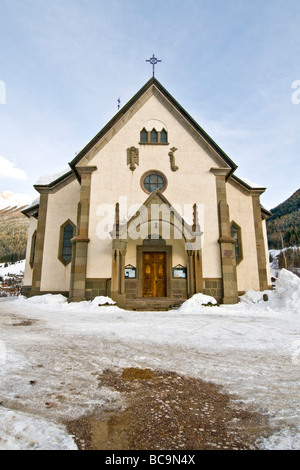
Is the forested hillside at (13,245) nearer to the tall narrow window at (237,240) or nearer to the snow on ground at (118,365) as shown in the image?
the tall narrow window at (237,240)

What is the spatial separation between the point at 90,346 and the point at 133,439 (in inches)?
125

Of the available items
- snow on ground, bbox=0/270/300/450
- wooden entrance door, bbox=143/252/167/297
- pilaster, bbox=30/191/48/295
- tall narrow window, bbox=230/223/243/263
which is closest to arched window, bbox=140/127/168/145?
wooden entrance door, bbox=143/252/167/297

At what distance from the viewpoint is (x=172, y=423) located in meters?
2.33

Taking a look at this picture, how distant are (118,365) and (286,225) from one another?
8432cm

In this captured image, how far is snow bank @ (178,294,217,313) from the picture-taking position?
469 inches

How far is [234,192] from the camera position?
1894 cm

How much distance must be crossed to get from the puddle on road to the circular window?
45.0 ft

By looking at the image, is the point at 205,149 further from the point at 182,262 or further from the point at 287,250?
the point at 287,250

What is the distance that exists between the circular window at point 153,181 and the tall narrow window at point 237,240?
557 centimetres

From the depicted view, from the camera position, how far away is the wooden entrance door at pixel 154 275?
15.7 meters

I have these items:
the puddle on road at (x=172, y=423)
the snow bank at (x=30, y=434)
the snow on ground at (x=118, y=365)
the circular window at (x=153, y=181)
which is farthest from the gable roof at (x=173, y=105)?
the snow bank at (x=30, y=434)

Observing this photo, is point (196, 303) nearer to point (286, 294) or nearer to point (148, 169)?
point (286, 294)

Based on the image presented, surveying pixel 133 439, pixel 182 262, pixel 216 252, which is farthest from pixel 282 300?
pixel 133 439

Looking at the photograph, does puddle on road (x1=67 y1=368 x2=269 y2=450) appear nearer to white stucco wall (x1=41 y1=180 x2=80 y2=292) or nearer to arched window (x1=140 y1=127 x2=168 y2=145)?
white stucco wall (x1=41 y1=180 x2=80 y2=292)
